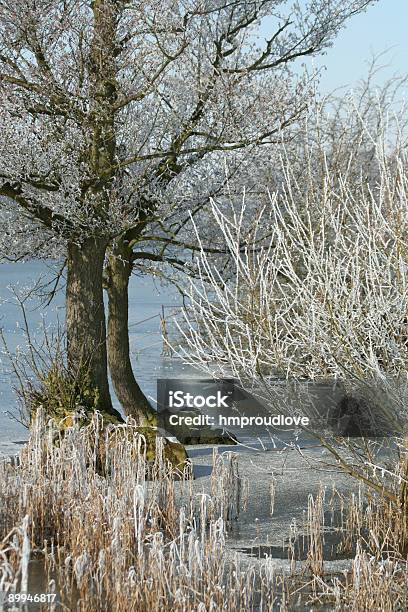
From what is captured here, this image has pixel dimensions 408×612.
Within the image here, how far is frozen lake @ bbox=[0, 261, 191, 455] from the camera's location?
14.6 m

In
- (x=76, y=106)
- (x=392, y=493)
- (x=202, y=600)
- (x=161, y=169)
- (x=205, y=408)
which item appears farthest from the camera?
(x=205, y=408)

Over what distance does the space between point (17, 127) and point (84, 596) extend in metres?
7.02

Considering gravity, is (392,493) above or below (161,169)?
below

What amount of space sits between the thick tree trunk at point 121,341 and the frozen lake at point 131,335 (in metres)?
0.45

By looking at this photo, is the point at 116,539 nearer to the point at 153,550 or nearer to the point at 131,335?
the point at 153,550

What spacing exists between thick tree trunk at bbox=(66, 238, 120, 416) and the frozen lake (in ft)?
1.22

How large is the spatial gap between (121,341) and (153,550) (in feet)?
26.5

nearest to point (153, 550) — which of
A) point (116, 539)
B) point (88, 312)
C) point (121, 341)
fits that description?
point (116, 539)

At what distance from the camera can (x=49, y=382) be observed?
11.4 metres

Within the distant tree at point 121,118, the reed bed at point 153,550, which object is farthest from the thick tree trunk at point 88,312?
the reed bed at point 153,550

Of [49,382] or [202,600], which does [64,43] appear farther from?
[202,600]

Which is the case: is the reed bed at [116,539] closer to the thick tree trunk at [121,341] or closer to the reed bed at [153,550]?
the reed bed at [153,550]

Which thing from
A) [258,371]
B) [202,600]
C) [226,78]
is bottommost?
[202,600]

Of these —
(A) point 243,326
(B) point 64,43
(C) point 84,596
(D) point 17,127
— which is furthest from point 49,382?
(C) point 84,596
